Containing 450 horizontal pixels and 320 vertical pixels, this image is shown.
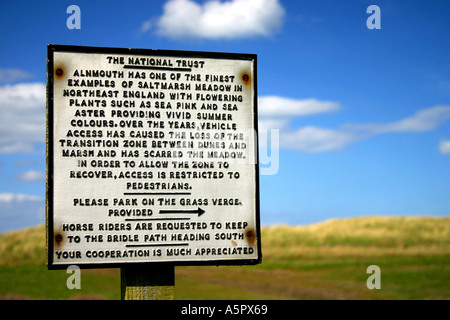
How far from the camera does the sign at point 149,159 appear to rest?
6176 millimetres

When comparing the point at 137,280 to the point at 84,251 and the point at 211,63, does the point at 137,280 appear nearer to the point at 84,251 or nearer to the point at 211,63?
the point at 84,251

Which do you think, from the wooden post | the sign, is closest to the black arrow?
the sign

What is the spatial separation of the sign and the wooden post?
12.0 inches

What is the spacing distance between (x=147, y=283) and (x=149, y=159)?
5.98 feet

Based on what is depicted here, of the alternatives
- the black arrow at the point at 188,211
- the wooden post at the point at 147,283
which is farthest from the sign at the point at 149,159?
the wooden post at the point at 147,283

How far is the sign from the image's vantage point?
6.18m

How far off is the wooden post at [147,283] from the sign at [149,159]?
31 cm

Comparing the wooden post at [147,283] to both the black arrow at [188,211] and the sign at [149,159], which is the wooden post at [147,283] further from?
the black arrow at [188,211]

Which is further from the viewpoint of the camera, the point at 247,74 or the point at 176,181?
the point at 247,74

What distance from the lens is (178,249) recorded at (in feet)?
20.9

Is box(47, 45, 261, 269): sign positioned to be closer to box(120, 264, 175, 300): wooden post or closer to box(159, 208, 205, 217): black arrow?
box(159, 208, 205, 217): black arrow

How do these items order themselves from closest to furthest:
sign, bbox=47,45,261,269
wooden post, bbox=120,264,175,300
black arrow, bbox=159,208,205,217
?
sign, bbox=47,45,261,269 → black arrow, bbox=159,208,205,217 → wooden post, bbox=120,264,175,300
